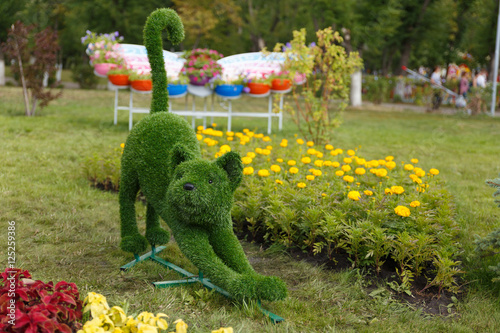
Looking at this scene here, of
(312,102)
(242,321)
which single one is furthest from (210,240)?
(312,102)

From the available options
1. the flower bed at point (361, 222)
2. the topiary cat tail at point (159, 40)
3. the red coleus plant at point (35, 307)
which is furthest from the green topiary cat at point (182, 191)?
the flower bed at point (361, 222)

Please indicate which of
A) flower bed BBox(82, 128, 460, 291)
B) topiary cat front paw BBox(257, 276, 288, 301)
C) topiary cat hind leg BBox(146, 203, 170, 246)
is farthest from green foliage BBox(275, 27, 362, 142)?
topiary cat front paw BBox(257, 276, 288, 301)

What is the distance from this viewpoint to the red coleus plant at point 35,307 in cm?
169

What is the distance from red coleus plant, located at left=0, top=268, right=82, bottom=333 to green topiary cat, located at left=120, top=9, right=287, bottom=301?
0.65m

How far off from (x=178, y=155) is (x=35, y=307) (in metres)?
1.05

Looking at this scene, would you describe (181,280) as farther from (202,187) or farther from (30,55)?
(30,55)

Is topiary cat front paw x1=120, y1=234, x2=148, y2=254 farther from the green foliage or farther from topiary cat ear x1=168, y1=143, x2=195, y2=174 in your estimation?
the green foliage

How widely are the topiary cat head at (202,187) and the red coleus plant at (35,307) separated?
0.64m

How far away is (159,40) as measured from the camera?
2963 mm

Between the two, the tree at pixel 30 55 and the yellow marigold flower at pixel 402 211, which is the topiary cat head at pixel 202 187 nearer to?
the yellow marigold flower at pixel 402 211

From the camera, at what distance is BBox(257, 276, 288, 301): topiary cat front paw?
229 cm

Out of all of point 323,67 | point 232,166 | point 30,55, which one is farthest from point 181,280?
point 30,55

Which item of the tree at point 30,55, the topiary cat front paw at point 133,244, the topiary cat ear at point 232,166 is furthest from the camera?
the tree at point 30,55

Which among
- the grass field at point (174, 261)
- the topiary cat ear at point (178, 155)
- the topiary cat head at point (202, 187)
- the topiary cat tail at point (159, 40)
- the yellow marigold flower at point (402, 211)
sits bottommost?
the grass field at point (174, 261)
